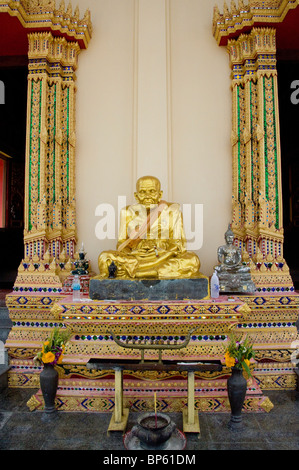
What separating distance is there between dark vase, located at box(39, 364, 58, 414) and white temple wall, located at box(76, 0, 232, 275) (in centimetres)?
222

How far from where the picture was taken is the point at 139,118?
530cm


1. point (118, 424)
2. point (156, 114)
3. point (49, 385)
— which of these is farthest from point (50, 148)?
point (118, 424)

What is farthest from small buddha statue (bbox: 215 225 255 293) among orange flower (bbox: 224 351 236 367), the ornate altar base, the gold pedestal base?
the gold pedestal base

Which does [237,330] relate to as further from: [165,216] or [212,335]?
[165,216]

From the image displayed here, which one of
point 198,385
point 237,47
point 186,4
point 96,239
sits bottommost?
point 198,385

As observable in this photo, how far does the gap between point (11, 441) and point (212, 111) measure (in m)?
5.01

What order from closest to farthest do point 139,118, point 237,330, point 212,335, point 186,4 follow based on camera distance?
point 212,335
point 237,330
point 139,118
point 186,4

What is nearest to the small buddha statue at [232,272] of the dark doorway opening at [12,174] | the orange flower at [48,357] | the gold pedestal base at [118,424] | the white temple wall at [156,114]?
the white temple wall at [156,114]

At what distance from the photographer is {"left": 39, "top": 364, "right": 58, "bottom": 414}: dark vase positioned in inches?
133

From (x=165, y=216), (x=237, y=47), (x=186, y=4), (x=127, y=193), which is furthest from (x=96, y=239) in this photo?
(x=186, y=4)

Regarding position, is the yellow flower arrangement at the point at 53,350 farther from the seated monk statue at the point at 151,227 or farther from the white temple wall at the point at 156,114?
the white temple wall at the point at 156,114

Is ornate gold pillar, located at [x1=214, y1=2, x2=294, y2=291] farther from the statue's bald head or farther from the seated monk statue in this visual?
the statue's bald head

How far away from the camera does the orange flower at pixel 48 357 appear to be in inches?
133

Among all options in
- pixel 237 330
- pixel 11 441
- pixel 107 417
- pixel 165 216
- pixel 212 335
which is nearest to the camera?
pixel 11 441
